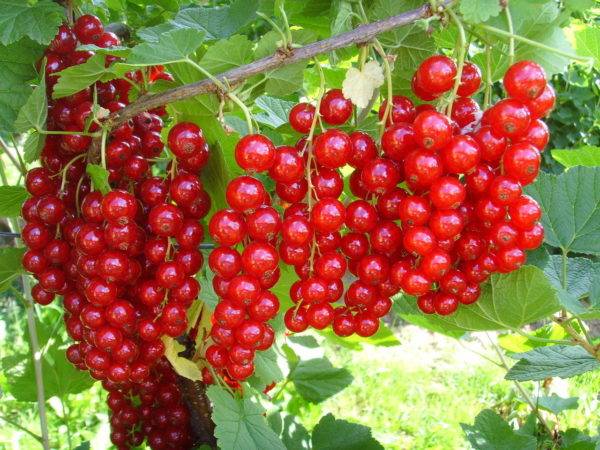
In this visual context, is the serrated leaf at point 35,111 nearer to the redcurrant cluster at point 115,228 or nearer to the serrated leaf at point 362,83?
the redcurrant cluster at point 115,228

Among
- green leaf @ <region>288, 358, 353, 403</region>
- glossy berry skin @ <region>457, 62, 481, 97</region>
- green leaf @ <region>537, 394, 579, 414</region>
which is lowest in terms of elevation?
green leaf @ <region>288, 358, 353, 403</region>

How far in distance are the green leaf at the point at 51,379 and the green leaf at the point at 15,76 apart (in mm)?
610

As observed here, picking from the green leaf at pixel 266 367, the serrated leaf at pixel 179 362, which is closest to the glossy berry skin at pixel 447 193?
the serrated leaf at pixel 179 362

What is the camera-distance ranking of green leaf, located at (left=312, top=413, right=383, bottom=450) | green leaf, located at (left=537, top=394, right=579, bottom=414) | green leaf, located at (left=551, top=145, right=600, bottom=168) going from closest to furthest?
green leaf, located at (left=551, top=145, right=600, bottom=168)
green leaf, located at (left=312, top=413, right=383, bottom=450)
green leaf, located at (left=537, top=394, right=579, bottom=414)

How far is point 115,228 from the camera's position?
69 centimetres

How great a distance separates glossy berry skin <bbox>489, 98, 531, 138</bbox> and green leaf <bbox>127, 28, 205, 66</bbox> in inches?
11.1

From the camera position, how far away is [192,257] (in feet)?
2.34

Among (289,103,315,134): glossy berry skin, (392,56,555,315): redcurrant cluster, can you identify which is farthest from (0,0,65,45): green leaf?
(392,56,555,315): redcurrant cluster

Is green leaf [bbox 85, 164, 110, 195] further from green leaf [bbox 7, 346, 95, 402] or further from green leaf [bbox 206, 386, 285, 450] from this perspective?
green leaf [bbox 7, 346, 95, 402]

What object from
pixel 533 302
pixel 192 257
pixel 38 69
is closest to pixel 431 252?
pixel 533 302

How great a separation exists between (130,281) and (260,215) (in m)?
0.22

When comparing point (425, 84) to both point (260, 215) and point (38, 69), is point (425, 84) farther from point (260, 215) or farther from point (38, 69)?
point (38, 69)

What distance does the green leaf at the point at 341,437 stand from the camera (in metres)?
1.15

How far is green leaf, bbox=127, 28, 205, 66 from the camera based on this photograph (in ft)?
1.99
